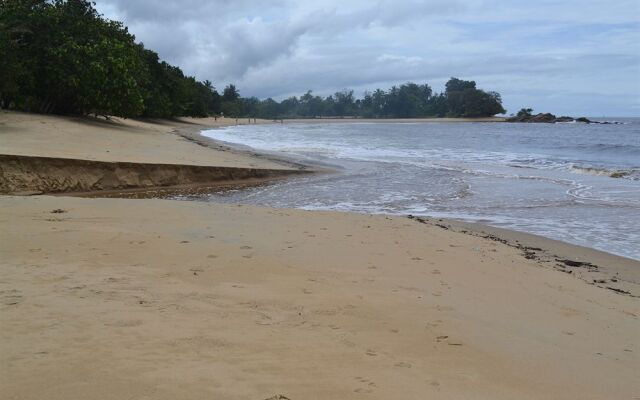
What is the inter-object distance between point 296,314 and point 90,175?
9759 millimetres

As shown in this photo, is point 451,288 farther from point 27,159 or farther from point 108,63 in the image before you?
point 108,63

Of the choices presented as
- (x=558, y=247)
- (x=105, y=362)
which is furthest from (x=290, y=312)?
(x=558, y=247)

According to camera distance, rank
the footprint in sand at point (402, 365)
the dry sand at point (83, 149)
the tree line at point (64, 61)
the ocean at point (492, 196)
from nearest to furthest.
→ the footprint in sand at point (402, 365), the ocean at point (492, 196), the dry sand at point (83, 149), the tree line at point (64, 61)

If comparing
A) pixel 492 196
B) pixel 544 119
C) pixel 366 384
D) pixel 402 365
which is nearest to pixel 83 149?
pixel 492 196

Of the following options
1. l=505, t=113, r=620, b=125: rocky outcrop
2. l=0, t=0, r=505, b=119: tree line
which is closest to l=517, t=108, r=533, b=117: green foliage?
l=505, t=113, r=620, b=125: rocky outcrop

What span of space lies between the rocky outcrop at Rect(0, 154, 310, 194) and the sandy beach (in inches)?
168

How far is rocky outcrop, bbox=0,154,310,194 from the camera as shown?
10680 mm

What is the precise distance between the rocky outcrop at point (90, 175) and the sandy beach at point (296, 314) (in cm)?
427

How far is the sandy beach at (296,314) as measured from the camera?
2588 mm

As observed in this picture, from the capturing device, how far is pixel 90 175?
38.9ft

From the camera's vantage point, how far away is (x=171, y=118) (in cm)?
5788

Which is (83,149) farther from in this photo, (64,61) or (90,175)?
(64,61)

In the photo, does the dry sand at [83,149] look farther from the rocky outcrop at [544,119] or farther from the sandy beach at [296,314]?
the rocky outcrop at [544,119]

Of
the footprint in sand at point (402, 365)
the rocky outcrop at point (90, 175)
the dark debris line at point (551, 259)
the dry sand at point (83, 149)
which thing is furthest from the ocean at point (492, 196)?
the footprint in sand at point (402, 365)
